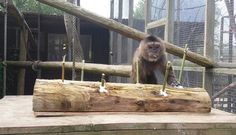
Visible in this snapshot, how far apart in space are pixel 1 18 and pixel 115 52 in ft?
9.88

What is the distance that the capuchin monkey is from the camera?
3.96 meters

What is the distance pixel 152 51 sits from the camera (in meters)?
4.02

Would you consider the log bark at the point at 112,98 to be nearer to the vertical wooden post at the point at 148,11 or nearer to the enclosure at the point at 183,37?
the enclosure at the point at 183,37

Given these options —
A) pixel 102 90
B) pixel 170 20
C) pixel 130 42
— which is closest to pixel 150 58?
pixel 170 20

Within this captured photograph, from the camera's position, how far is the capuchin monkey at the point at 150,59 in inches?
156

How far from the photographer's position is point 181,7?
14.9ft

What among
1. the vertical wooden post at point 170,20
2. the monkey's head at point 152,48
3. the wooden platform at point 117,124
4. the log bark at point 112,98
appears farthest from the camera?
the vertical wooden post at point 170,20

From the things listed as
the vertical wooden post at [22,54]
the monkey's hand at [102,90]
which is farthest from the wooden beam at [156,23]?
the vertical wooden post at [22,54]

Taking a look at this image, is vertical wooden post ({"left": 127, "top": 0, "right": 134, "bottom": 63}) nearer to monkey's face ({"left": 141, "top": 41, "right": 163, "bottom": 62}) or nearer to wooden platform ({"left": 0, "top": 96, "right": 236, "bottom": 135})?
monkey's face ({"left": 141, "top": 41, "right": 163, "bottom": 62})

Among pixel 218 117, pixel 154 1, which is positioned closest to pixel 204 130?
pixel 218 117

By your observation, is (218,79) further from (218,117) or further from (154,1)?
(154,1)

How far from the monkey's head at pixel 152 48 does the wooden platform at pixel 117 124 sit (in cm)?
163

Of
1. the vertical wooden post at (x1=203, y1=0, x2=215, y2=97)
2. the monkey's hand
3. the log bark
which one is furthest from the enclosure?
the monkey's hand

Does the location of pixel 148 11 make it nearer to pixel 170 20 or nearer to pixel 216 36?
pixel 170 20
